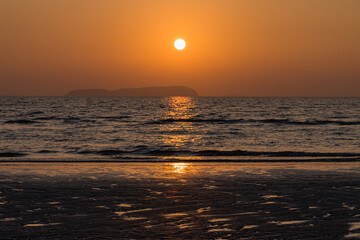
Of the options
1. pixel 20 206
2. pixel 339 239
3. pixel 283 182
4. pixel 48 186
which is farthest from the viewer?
pixel 283 182

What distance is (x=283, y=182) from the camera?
14.6 metres

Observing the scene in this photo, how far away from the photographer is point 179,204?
35.7 ft

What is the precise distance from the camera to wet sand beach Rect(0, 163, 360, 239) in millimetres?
8477

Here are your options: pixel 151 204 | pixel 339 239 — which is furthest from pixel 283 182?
pixel 339 239

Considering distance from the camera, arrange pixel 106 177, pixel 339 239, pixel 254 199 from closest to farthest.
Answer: pixel 339 239 < pixel 254 199 < pixel 106 177

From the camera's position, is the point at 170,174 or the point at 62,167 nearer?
the point at 170,174

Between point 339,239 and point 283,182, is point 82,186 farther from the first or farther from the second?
point 339,239

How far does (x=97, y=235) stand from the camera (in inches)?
322

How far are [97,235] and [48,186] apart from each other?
5.94 m

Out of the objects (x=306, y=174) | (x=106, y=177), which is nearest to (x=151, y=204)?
(x=106, y=177)

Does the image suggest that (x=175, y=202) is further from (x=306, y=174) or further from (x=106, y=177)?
(x=306, y=174)

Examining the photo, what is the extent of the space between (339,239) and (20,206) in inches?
272

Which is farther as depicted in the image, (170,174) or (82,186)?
(170,174)

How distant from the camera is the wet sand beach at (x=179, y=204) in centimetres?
848
